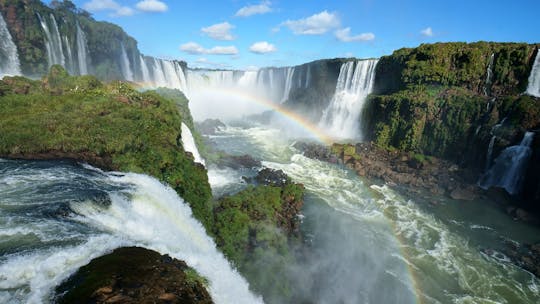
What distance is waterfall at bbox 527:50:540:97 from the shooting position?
24939 mm

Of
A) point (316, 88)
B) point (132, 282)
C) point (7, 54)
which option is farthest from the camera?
point (316, 88)

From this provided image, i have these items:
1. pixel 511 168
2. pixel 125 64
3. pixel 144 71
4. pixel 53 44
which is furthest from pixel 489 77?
pixel 125 64

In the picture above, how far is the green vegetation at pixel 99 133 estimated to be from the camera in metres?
10.0

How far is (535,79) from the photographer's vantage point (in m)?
25.2

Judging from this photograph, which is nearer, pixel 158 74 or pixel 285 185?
pixel 285 185

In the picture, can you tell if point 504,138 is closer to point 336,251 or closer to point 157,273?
point 336,251

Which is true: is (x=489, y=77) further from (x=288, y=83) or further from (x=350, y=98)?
(x=288, y=83)

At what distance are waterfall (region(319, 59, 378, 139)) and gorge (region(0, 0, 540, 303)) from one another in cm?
37

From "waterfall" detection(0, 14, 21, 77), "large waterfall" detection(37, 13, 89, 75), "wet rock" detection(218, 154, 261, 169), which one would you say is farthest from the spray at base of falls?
"large waterfall" detection(37, 13, 89, 75)

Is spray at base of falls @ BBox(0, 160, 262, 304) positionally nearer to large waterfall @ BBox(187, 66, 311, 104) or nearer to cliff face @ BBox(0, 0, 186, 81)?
cliff face @ BBox(0, 0, 186, 81)

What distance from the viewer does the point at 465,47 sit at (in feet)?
100

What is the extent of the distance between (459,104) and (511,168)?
848 cm

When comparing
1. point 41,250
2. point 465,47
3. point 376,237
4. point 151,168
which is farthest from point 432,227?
point 465,47

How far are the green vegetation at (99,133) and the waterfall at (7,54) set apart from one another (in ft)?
55.5
